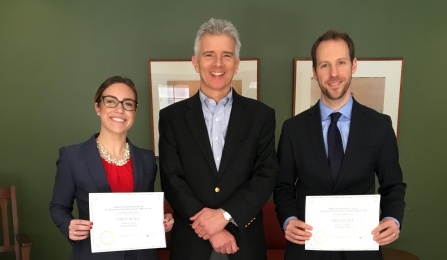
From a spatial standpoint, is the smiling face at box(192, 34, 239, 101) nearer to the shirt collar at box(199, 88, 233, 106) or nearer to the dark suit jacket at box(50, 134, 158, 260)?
the shirt collar at box(199, 88, 233, 106)

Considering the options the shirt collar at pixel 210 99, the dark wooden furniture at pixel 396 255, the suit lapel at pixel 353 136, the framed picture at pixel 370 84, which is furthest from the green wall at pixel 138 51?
the suit lapel at pixel 353 136

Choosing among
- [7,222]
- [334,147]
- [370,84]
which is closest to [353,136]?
[334,147]

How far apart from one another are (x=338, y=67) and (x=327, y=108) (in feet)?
0.74

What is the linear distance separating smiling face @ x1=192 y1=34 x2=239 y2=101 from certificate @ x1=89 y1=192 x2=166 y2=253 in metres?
0.66

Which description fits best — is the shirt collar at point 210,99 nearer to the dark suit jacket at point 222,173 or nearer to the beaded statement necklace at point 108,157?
the dark suit jacket at point 222,173

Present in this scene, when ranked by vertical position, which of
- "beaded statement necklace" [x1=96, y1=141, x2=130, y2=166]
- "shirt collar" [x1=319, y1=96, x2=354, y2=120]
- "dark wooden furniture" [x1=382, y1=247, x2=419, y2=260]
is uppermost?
"shirt collar" [x1=319, y1=96, x2=354, y2=120]

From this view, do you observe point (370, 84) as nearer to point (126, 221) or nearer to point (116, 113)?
point (116, 113)

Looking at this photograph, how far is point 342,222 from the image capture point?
1.63 m

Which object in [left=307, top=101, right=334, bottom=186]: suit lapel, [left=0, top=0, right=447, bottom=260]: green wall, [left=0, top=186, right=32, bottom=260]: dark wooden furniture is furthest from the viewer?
[left=0, top=0, right=447, bottom=260]: green wall

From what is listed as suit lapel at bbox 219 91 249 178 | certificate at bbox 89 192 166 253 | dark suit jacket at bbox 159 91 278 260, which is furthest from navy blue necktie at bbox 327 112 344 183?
certificate at bbox 89 192 166 253

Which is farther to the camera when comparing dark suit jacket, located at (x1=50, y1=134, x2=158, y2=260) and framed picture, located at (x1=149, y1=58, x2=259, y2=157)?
framed picture, located at (x1=149, y1=58, x2=259, y2=157)

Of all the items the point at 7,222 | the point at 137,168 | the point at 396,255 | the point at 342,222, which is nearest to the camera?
the point at 342,222

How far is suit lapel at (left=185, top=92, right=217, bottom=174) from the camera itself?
178cm

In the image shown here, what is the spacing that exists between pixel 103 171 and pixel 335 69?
4.34ft
